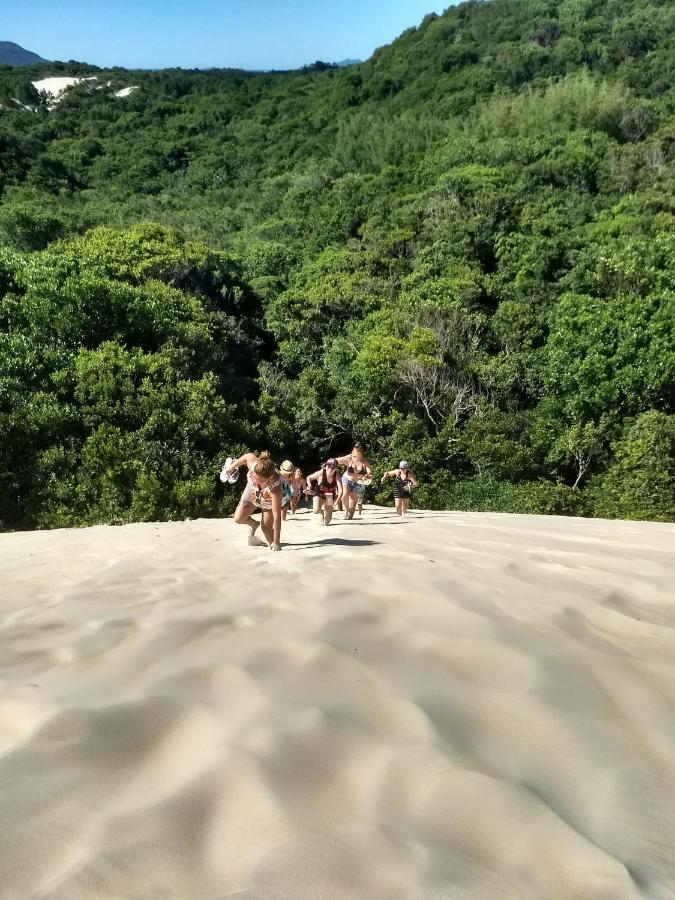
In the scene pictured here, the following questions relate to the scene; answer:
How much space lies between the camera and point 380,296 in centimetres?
3164

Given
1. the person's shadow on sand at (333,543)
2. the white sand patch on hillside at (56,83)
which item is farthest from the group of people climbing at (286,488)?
the white sand patch on hillside at (56,83)

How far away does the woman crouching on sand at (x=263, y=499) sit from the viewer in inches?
259

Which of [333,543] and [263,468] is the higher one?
[263,468]

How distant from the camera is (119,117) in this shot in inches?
2879

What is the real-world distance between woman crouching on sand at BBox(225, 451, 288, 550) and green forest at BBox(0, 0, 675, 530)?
9.19m

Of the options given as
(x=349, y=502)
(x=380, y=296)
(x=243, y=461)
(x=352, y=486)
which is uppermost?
(x=380, y=296)

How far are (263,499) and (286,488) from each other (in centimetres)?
238

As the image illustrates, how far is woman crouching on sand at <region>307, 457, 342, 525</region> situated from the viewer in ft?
32.6

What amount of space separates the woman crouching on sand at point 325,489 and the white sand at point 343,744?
5.99m

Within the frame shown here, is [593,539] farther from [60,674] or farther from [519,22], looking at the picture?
[519,22]

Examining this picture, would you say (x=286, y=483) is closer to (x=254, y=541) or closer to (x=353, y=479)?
(x=254, y=541)

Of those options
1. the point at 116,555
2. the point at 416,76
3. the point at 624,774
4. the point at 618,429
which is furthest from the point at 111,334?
the point at 416,76

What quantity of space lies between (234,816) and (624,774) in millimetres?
1131

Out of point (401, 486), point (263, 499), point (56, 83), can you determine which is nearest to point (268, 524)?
point (263, 499)
